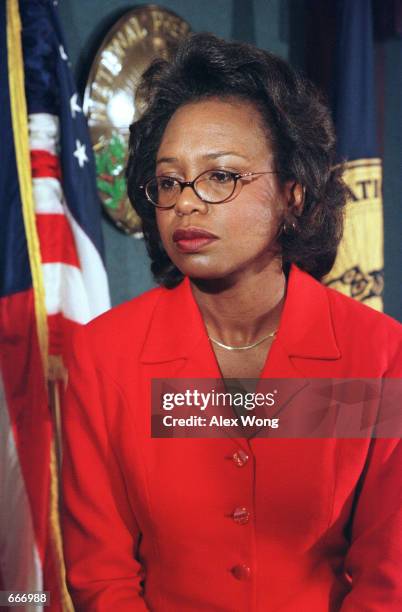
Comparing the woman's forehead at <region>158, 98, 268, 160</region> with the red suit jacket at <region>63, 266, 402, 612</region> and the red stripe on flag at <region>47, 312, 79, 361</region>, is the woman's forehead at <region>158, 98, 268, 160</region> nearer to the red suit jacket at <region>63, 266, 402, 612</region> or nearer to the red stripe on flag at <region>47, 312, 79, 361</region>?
the red suit jacket at <region>63, 266, 402, 612</region>

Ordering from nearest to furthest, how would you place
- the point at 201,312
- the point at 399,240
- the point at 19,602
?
the point at 201,312 → the point at 19,602 → the point at 399,240

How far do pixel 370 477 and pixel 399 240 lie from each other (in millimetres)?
1612

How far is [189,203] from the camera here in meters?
0.99

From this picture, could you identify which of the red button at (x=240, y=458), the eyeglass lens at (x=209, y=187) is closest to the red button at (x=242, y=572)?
the red button at (x=240, y=458)

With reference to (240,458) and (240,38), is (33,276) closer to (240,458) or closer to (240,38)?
(240,458)

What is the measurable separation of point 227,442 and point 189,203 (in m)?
0.33

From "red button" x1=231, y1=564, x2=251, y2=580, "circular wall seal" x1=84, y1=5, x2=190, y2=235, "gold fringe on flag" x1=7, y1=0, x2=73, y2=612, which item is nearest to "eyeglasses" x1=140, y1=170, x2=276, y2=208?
"red button" x1=231, y1=564, x2=251, y2=580

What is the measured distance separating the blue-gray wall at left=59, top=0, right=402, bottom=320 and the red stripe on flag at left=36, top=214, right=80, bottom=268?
335 mm

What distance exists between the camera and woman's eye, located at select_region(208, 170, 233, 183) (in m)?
1.00

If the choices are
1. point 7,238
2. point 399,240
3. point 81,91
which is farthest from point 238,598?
point 399,240

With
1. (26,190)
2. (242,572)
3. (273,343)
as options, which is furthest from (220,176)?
(26,190)

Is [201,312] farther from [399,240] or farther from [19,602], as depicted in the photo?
[399,240]

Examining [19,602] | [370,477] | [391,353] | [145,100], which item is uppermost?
[145,100]

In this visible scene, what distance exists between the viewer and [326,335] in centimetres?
110
